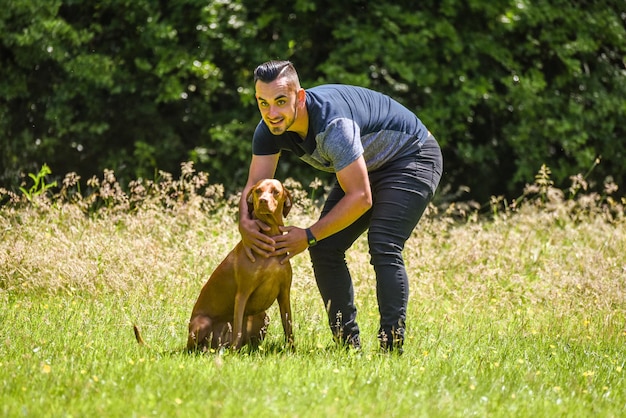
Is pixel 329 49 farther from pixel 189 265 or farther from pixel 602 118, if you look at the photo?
pixel 189 265

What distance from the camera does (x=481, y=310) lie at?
5719mm

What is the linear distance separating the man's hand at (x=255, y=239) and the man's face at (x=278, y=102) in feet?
1.56

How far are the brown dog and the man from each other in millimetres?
70

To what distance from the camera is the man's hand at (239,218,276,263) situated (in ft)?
13.8

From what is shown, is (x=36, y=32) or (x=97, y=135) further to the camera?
(x=97, y=135)

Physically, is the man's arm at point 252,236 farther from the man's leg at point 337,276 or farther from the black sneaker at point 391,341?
the black sneaker at point 391,341

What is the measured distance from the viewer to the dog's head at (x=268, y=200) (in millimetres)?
4152

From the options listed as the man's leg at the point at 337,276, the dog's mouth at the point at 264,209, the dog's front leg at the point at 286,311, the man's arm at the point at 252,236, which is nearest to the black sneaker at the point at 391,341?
the man's leg at the point at 337,276

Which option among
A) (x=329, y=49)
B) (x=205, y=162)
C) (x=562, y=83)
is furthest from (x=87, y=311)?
(x=562, y=83)

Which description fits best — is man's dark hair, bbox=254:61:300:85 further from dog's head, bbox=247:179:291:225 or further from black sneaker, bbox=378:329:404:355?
black sneaker, bbox=378:329:404:355

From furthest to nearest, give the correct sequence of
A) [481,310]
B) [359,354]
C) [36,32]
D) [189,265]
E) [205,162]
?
[205,162], [36,32], [189,265], [481,310], [359,354]

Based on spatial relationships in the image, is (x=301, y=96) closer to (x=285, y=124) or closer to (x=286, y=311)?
(x=285, y=124)

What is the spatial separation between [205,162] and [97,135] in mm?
1151

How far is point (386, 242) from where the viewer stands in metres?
4.35
